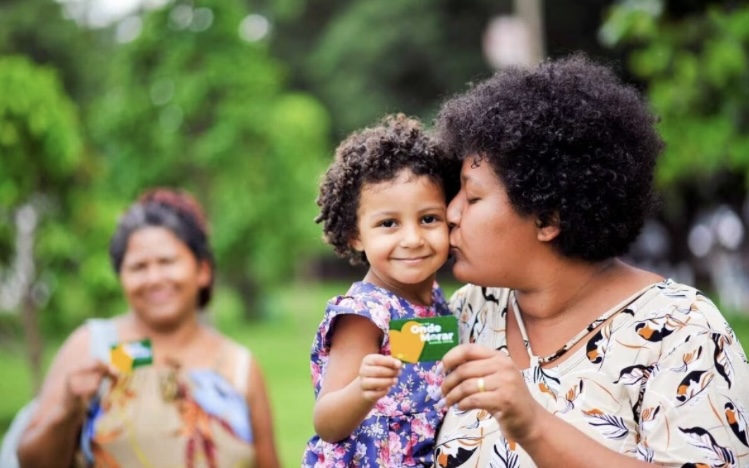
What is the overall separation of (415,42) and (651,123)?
80.7ft

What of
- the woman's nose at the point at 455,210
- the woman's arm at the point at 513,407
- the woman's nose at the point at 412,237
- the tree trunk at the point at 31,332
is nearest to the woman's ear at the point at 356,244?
the woman's nose at the point at 412,237

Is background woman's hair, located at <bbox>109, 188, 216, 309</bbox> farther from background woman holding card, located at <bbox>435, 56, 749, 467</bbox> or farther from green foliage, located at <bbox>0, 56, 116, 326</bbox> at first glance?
green foliage, located at <bbox>0, 56, 116, 326</bbox>

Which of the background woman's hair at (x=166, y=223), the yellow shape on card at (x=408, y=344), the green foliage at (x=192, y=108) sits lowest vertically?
the yellow shape on card at (x=408, y=344)

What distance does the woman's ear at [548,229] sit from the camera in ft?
8.38

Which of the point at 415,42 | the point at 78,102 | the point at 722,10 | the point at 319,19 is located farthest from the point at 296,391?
the point at 319,19

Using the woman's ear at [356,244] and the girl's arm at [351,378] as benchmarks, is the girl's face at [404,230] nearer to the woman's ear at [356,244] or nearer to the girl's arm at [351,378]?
the woman's ear at [356,244]

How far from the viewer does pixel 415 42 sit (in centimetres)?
2664

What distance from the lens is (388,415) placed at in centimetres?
263

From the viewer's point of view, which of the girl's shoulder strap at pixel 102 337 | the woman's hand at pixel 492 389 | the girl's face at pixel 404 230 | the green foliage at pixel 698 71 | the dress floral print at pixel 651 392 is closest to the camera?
the woman's hand at pixel 492 389

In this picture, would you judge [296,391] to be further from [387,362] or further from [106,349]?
[387,362]

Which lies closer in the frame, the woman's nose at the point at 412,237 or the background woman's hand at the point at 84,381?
the woman's nose at the point at 412,237

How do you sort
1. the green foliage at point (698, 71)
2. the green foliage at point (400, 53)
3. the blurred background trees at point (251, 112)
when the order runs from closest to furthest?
the green foliage at point (698, 71)
the blurred background trees at point (251, 112)
the green foliage at point (400, 53)

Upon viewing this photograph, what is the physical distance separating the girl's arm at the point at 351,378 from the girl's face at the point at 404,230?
21 cm

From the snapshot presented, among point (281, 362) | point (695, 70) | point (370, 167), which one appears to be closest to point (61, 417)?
point (370, 167)
